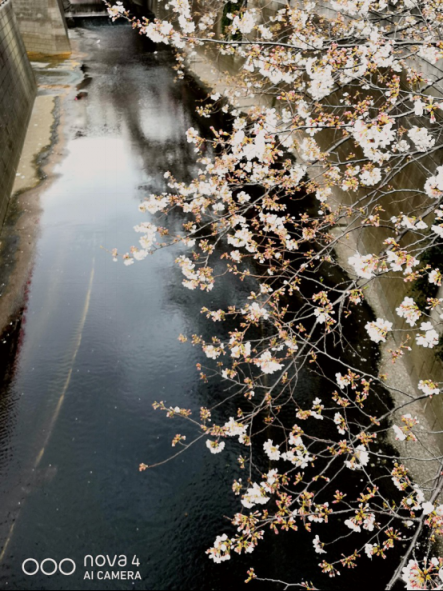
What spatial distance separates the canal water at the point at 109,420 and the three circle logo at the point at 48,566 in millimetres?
54

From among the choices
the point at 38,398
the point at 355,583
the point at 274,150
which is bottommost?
the point at 355,583

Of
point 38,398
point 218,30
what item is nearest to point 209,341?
point 38,398

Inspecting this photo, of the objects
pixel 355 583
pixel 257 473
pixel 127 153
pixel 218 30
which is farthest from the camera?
pixel 218 30

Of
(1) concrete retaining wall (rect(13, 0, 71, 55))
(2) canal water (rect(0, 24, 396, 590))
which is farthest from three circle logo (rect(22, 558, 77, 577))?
(1) concrete retaining wall (rect(13, 0, 71, 55))

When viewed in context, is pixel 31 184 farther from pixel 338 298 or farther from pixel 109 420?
pixel 338 298

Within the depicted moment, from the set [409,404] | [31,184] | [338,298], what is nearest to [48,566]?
[338,298]

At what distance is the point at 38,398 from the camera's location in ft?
24.0

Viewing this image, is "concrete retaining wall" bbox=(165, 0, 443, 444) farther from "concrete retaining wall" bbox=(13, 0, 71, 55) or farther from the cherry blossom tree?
"concrete retaining wall" bbox=(13, 0, 71, 55)

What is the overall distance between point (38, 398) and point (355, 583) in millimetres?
5437

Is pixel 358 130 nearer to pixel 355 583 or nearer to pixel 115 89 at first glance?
pixel 355 583

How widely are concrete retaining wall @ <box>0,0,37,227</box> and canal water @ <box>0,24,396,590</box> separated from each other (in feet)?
4.13

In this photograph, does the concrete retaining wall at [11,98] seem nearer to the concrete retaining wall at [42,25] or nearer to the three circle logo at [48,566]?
the concrete retaining wall at [42,25]

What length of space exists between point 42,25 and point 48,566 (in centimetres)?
2696

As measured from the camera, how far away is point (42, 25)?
936 inches
